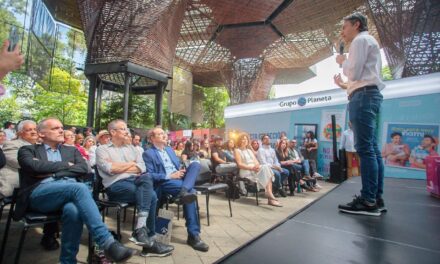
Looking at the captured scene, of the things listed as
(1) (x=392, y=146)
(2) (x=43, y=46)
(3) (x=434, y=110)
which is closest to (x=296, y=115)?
(1) (x=392, y=146)

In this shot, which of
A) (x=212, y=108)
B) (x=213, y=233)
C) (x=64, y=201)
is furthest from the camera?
(x=212, y=108)

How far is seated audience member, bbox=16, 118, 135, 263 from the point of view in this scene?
2.16 metres

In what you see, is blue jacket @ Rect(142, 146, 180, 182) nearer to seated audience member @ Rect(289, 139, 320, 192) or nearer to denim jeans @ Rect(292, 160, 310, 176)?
seated audience member @ Rect(289, 139, 320, 192)

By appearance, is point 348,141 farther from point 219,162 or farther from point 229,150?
point 219,162

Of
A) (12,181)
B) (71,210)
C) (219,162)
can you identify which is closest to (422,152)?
(219,162)

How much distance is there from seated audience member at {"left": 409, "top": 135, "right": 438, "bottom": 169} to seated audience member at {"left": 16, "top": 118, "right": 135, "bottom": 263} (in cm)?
809

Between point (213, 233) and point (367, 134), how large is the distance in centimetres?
238

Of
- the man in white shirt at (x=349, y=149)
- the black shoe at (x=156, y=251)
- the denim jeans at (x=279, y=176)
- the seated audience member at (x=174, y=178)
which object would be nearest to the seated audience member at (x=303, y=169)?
the denim jeans at (x=279, y=176)

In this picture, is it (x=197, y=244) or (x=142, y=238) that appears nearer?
(x=142, y=238)

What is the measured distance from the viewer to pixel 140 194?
2.90 meters

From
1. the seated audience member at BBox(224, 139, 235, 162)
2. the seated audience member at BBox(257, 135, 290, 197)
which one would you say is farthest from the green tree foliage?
the seated audience member at BBox(257, 135, 290, 197)

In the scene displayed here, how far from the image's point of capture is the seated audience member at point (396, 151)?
25.3ft

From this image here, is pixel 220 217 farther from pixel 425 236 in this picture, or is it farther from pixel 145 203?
pixel 425 236

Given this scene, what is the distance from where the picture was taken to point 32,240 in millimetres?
3107
